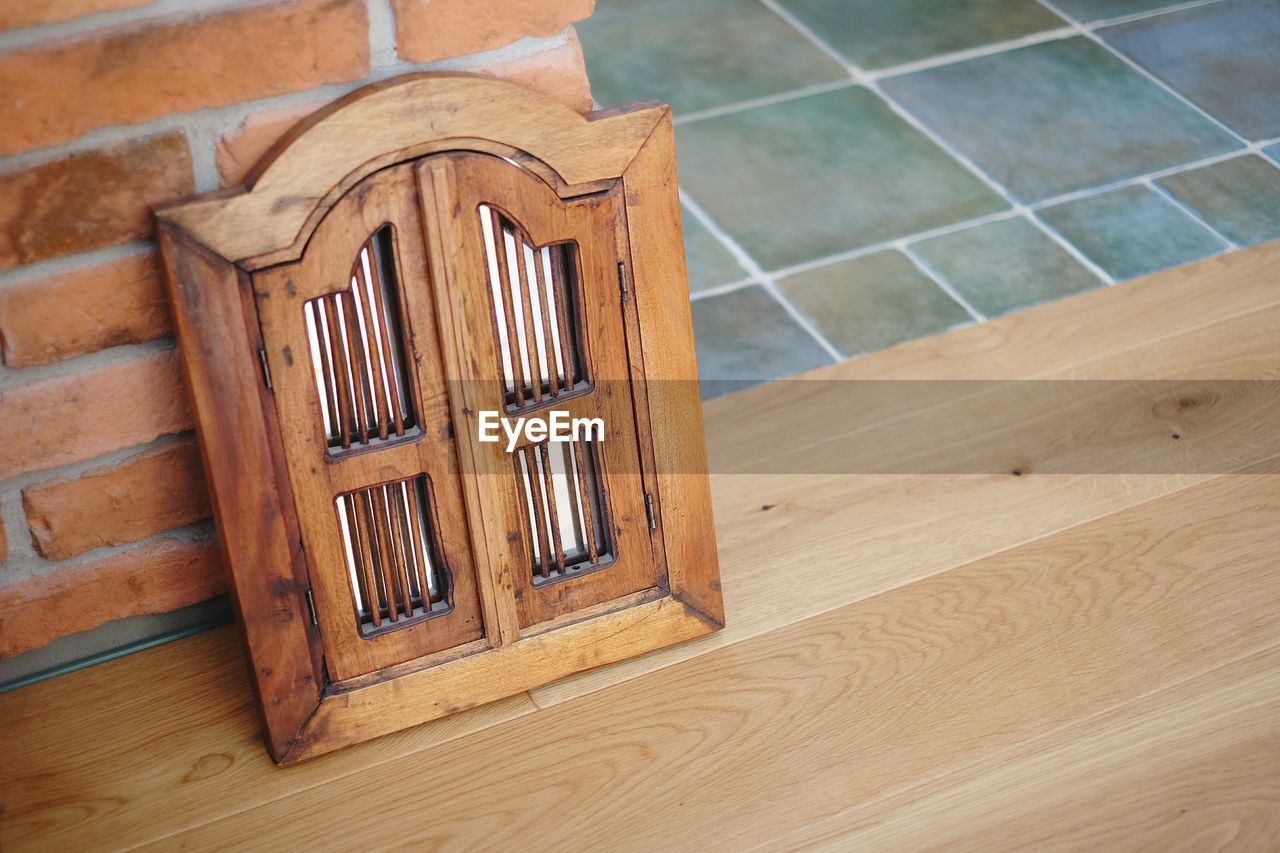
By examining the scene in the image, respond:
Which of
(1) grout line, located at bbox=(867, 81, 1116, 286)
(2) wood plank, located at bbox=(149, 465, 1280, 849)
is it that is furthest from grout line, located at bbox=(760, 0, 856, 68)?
(2) wood plank, located at bbox=(149, 465, 1280, 849)

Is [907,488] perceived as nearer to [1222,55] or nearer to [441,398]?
[441,398]

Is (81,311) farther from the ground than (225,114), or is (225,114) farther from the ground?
(225,114)

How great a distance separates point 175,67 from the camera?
37.8 inches

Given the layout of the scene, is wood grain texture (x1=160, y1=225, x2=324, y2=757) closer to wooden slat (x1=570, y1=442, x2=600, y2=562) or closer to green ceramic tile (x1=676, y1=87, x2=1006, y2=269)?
wooden slat (x1=570, y1=442, x2=600, y2=562)

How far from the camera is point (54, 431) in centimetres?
108

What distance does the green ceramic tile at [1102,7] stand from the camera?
8.50 feet

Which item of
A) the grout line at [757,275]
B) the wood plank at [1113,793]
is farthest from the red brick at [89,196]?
the grout line at [757,275]

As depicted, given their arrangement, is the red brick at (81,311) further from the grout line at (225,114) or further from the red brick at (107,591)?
the red brick at (107,591)

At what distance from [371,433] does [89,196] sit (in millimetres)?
266

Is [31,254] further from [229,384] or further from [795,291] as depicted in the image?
[795,291]

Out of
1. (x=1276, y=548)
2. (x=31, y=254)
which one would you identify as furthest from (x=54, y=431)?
(x=1276, y=548)

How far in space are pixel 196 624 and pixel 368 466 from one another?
317mm

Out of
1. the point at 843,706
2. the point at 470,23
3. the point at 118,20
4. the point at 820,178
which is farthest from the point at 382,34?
the point at 820,178

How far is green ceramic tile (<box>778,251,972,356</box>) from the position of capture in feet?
5.84
